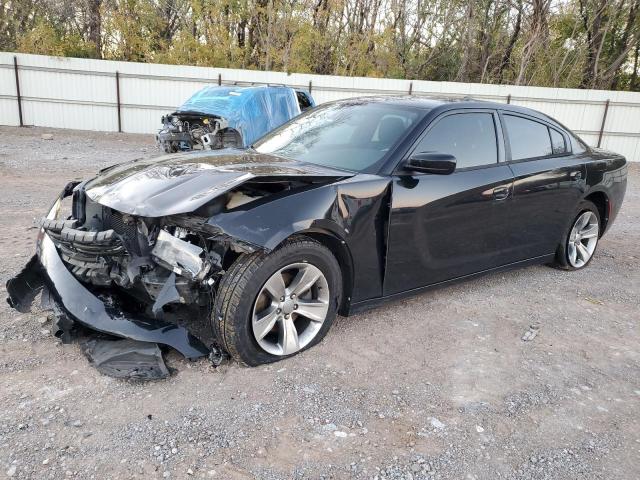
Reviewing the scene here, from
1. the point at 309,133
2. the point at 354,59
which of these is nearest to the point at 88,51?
the point at 354,59

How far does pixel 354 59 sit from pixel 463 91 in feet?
16.5

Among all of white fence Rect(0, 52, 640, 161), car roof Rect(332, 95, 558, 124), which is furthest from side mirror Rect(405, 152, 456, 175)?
white fence Rect(0, 52, 640, 161)

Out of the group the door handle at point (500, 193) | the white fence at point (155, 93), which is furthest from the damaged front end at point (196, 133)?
the white fence at point (155, 93)

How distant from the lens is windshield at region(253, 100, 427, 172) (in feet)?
12.1

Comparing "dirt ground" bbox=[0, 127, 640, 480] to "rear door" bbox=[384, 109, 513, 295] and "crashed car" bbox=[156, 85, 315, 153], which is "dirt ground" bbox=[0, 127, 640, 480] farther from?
"crashed car" bbox=[156, 85, 315, 153]

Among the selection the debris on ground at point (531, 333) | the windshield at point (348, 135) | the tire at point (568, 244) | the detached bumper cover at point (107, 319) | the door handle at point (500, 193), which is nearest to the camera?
the detached bumper cover at point (107, 319)

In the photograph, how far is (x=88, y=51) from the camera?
61.1 feet

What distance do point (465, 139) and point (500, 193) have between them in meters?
0.51

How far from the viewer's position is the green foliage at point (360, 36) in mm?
18797

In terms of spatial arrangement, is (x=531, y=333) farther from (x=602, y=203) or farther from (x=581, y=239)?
(x=602, y=203)

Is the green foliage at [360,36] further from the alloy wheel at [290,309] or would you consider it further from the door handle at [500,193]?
the alloy wheel at [290,309]

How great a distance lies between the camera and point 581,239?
540 centimetres

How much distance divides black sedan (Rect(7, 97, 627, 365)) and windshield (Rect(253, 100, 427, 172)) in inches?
0.6

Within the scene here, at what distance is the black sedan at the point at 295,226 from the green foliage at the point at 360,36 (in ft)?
52.7
